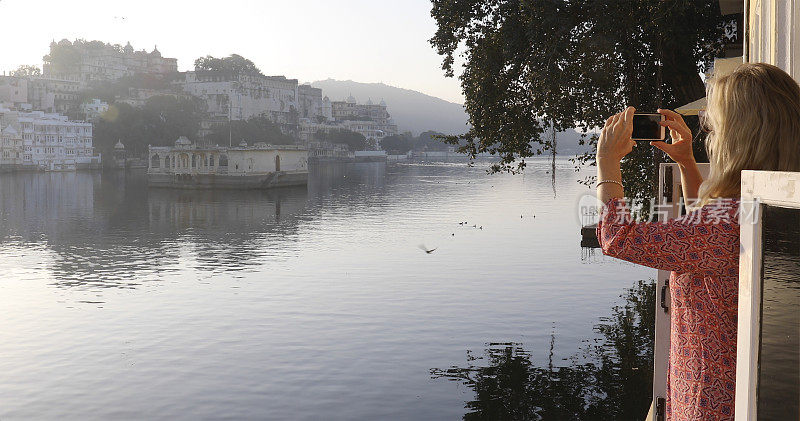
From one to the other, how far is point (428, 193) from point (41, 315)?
50405mm

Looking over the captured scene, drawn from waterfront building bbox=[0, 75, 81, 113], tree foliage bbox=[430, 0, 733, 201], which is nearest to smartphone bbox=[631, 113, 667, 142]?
tree foliage bbox=[430, 0, 733, 201]

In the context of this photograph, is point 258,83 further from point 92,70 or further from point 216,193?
point 216,193

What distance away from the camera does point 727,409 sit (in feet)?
6.48

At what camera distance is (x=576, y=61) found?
13109 millimetres

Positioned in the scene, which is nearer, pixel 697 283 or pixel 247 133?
pixel 697 283

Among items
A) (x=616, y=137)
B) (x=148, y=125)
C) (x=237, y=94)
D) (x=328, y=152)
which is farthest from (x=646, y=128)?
(x=328, y=152)

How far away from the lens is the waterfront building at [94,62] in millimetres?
139750

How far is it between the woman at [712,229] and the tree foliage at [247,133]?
110 m

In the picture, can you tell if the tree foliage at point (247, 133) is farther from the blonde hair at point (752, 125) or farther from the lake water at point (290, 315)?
the blonde hair at point (752, 125)

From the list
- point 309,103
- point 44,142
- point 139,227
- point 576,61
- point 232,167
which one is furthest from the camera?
point 309,103

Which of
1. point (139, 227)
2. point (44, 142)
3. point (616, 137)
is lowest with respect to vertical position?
point (139, 227)

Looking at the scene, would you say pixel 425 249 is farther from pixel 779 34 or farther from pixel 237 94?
pixel 237 94

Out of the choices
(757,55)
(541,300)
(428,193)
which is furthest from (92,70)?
(757,55)

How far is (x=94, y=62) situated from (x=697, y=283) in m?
152
